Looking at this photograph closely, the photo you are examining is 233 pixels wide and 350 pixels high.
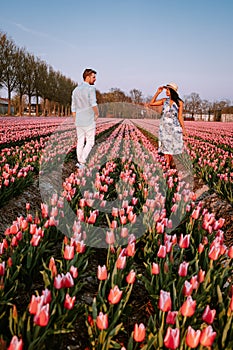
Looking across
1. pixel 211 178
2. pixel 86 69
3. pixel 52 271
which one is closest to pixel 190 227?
pixel 52 271

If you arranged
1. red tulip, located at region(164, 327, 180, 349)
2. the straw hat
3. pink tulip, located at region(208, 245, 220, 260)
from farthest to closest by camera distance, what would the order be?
1. the straw hat
2. pink tulip, located at region(208, 245, 220, 260)
3. red tulip, located at region(164, 327, 180, 349)

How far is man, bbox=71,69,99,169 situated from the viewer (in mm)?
5828

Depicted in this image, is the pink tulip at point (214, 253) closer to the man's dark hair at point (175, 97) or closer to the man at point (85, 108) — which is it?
the man at point (85, 108)

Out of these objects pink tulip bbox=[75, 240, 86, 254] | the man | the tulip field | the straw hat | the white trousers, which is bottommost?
the tulip field

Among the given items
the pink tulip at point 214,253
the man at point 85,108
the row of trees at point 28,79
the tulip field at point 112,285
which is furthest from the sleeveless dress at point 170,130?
the row of trees at point 28,79

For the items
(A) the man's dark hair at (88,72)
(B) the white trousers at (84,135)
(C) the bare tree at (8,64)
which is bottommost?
(B) the white trousers at (84,135)

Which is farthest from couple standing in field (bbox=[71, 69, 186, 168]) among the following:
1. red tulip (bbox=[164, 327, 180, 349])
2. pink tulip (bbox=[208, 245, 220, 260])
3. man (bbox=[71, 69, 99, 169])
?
red tulip (bbox=[164, 327, 180, 349])

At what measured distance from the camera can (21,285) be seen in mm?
2309

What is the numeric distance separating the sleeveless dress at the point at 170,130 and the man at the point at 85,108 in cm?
145

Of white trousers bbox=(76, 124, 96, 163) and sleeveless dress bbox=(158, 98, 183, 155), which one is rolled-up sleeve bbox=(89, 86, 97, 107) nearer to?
white trousers bbox=(76, 124, 96, 163)

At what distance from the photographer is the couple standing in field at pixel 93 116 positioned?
5.86 meters

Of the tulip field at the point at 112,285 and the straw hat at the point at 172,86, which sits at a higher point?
the straw hat at the point at 172,86

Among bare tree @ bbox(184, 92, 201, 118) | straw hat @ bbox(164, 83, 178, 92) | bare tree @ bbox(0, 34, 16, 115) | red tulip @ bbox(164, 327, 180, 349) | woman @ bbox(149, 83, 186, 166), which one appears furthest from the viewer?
bare tree @ bbox(184, 92, 201, 118)

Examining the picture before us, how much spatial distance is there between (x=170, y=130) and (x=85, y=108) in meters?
1.84
